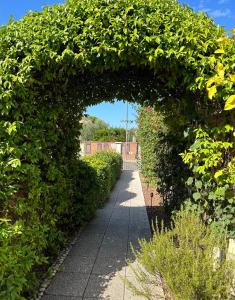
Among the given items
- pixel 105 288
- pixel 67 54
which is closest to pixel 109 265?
pixel 105 288

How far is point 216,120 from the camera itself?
366cm

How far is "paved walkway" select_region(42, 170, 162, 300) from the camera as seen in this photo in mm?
3629

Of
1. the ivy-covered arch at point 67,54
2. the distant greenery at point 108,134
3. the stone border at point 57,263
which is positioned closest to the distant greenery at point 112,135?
the distant greenery at point 108,134

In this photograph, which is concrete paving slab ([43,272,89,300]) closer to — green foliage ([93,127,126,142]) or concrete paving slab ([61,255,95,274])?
concrete paving slab ([61,255,95,274])

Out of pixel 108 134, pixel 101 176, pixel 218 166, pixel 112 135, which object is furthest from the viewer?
pixel 112 135

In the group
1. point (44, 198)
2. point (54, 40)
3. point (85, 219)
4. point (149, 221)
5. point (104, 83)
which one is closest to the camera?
point (54, 40)

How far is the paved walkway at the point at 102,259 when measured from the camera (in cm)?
363

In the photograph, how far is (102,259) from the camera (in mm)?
4652

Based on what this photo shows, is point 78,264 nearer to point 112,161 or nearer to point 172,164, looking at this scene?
point 172,164

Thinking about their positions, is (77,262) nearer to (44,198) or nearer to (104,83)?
(44,198)

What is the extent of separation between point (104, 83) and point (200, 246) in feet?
9.97

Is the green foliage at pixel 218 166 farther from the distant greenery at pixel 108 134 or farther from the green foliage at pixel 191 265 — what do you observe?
the distant greenery at pixel 108 134

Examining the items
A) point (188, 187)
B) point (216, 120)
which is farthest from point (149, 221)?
Answer: point (216, 120)

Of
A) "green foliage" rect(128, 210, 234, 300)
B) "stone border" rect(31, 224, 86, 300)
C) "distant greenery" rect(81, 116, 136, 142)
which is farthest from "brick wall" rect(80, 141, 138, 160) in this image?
"green foliage" rect(128, 210, 234, 300)
